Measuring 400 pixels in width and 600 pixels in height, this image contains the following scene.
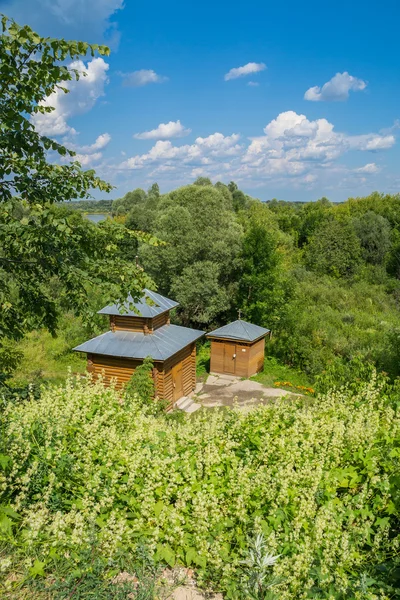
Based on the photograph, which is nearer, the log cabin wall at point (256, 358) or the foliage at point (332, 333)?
the foliage at point (332, 333)

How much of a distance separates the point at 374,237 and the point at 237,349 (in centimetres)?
2662

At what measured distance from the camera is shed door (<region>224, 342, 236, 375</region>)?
20.2 metres

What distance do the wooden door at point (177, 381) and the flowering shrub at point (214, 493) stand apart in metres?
11.1

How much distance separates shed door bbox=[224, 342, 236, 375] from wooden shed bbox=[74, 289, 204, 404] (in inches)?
131

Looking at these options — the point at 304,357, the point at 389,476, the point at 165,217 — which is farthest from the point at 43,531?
the point at 165,217

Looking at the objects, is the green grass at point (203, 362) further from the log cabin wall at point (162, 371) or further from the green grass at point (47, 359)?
the green grass at point (47, 359)

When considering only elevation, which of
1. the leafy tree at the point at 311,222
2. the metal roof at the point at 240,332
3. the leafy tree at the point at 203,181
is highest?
the leafy tree at the point at 203,181

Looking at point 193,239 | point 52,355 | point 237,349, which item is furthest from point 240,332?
point 52,355

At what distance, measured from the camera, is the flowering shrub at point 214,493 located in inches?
129

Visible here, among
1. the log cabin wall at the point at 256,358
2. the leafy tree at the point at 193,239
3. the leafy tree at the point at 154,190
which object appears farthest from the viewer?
the leafy tree at the point at 154,190

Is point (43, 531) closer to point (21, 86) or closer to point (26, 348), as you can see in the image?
point (21, 86)

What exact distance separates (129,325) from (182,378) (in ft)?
10.3

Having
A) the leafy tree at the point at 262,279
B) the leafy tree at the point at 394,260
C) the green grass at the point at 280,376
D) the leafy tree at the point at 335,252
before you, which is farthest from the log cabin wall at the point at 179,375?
the leafy tree at the point at 394,260

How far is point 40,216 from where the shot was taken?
195 inches
